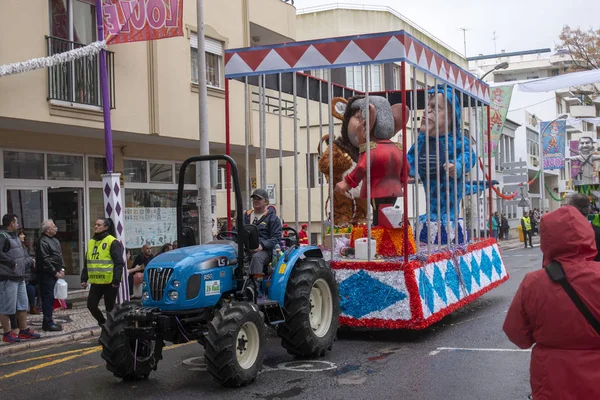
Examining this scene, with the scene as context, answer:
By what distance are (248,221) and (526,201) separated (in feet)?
103

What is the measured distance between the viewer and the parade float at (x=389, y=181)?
917 cm

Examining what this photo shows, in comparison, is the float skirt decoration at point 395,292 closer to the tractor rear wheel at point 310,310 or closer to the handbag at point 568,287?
the tractor rear wheel at point 310,310

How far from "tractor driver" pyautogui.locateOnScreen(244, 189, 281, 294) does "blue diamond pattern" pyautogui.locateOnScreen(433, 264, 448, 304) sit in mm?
2458

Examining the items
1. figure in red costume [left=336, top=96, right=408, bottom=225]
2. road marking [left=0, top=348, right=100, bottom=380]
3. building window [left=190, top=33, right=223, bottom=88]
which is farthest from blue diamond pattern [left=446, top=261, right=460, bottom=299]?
building window [left=190, top=33, right=223, bottom=88]

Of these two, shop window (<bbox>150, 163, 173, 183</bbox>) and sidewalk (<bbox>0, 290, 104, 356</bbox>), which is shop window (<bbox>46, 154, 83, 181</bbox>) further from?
sidewalk (<bbox>0, 290, 104, 356</bbox>)

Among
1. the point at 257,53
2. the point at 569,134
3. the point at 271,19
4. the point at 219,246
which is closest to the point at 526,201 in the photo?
the point at 271,19

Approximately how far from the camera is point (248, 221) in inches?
350

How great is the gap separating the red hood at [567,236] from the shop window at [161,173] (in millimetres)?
15479

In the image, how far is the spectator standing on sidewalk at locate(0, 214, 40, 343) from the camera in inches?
411

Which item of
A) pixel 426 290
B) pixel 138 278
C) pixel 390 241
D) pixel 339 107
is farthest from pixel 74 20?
pixel 426 290

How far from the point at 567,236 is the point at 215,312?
13.2 feet

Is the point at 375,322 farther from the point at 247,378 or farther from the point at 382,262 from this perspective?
the point at 247,378

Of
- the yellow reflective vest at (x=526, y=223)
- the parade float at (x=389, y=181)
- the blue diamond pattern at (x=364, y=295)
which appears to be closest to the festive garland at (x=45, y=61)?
the parade float at (x=389, y=181)

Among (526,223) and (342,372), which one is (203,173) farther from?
(526,223)
